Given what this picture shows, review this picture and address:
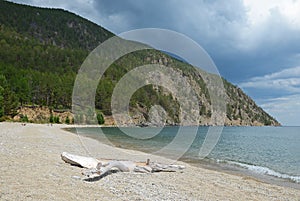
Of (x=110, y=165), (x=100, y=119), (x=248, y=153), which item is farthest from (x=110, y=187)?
(x=100, y=119)

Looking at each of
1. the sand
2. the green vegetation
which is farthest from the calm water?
the green vegetation

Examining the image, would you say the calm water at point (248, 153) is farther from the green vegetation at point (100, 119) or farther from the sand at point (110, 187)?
the green vegetation at point (100, 119)

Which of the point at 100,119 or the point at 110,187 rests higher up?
the point at 100,119

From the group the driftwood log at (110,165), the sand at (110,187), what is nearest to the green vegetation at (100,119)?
the driftwood log at (110,165)

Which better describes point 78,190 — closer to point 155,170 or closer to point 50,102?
point 155,170

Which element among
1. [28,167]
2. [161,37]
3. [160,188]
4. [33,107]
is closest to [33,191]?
[28,167]

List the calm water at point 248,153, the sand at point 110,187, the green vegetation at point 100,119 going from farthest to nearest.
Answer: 1. the green vegetation at point 100,119
2. the calm water at point 248,153
3. the sand at point 110,187

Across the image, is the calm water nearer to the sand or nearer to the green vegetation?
the sand

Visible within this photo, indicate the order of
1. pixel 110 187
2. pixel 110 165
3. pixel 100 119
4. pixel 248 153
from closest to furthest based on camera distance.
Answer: pixel 110 187 < pixel 110 165 < pixel 248 153 < pixel 100 119

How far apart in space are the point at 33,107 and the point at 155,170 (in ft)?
324

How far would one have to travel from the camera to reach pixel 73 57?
18950 cm

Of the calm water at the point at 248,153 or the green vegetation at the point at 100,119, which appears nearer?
the calm water at the point at 248,153

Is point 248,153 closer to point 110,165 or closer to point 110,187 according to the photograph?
point 110,165

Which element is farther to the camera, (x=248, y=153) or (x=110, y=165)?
(x=248, y=153)
